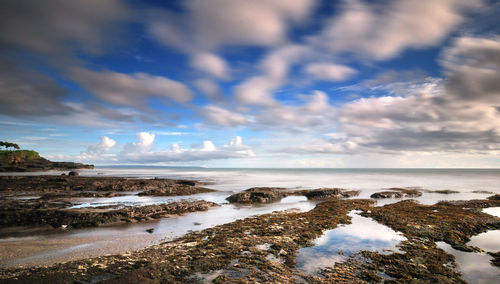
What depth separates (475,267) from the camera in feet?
35.0

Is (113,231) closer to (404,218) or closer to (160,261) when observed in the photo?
(160,261)

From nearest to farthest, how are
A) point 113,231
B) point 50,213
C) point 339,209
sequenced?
point 113,231
point 50,213
point 339,209

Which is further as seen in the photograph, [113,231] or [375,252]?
[113,231]

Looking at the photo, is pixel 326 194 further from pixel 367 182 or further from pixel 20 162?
pixel 20 162

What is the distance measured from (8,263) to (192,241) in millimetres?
8107

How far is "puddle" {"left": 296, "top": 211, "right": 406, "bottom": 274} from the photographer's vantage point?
1109 cm

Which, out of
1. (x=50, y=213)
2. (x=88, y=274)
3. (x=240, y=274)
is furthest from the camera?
(x=50, y=213)

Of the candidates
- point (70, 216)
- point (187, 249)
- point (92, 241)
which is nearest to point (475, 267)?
point (187, 249)

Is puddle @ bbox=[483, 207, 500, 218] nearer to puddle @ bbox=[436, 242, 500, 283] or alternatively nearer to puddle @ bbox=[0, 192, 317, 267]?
puddle @ bbox=[436, 242, 500, 283]

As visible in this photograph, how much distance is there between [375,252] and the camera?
12258 mm

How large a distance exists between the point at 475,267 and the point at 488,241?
5.99 metres

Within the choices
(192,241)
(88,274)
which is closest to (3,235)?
(88,274)

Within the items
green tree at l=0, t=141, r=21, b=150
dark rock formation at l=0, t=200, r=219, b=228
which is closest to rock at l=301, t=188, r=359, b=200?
dark rock formation at l=0, t=200, r=219, b=228

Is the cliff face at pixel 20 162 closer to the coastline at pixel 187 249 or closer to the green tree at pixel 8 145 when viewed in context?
the green tree at pixel 8 145
